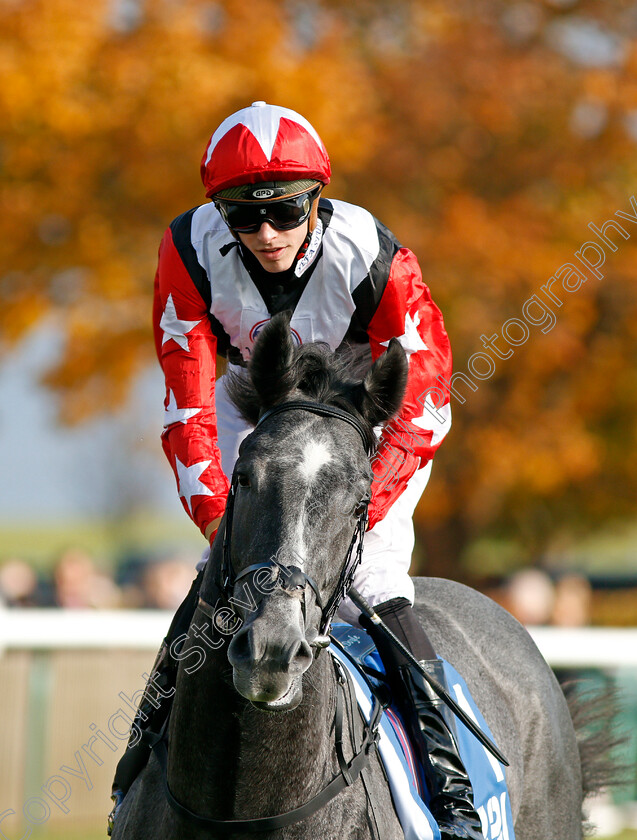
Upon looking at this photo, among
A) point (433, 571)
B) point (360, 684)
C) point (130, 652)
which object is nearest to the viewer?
point (360, 684)

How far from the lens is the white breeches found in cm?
326

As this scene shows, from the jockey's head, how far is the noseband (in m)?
0.73

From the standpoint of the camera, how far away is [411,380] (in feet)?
10.2

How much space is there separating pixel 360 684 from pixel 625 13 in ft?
34.3

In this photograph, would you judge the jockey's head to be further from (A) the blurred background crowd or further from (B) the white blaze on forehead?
(A) the blurred background crowd

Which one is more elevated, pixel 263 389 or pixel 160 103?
pixel 160 103

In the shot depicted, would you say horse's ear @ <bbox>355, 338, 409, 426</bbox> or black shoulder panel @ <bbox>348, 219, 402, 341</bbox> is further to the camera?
black shoulder panel @ <bbox>348, 219, 402, 341</bbox>

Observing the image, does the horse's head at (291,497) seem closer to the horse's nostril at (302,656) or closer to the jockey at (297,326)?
the horse's nostril at (302,656)

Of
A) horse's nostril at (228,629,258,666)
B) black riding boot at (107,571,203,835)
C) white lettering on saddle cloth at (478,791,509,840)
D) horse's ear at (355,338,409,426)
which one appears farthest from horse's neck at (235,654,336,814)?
white lettering on saddle cloth at (478,791,509,840)

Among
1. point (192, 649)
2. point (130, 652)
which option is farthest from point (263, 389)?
point (130, 652)

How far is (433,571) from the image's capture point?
12336 millimetres

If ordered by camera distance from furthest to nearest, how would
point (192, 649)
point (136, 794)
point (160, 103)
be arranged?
point (160, 103) → point (136, 794) → point (192, 649)

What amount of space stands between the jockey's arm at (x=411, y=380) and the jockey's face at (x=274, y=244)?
0.35 m

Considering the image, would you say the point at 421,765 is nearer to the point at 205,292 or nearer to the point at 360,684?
the point at 360,684
